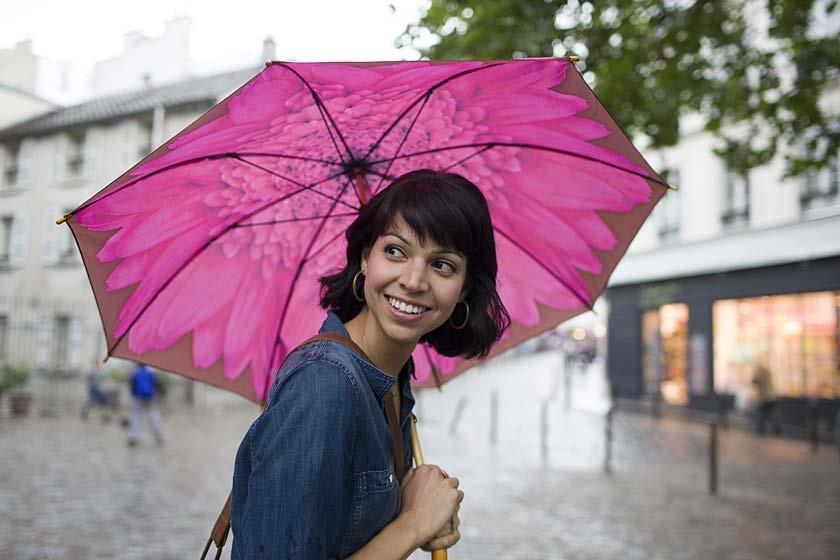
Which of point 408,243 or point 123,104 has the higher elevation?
point 123,104

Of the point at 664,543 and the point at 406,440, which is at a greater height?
the point at 406,440

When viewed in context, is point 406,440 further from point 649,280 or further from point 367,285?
point 649,280

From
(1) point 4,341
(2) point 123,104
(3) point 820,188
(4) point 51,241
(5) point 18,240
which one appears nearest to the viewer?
(3) point 820,188

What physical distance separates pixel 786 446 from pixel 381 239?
46.7 feet

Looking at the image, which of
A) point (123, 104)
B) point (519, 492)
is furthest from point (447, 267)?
point (123, 104)

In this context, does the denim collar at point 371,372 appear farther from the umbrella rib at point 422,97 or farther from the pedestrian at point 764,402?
the pedestrian at point 764,402

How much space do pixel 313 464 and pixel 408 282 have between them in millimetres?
537

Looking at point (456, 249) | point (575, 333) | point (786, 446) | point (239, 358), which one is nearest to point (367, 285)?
point (456, 249)

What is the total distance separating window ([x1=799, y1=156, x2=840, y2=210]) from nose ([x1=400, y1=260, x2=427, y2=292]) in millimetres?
16267

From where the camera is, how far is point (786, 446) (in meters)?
13.4

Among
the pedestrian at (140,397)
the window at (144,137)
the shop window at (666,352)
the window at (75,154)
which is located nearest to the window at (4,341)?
the window at (144,137)

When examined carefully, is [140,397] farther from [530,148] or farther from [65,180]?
[65,180]

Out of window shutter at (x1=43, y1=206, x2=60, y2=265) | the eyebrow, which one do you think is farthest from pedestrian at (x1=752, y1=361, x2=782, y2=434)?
window shutter at (x1=43, y1=206, x2=60, y2=265)

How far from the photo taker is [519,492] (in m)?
8.34
